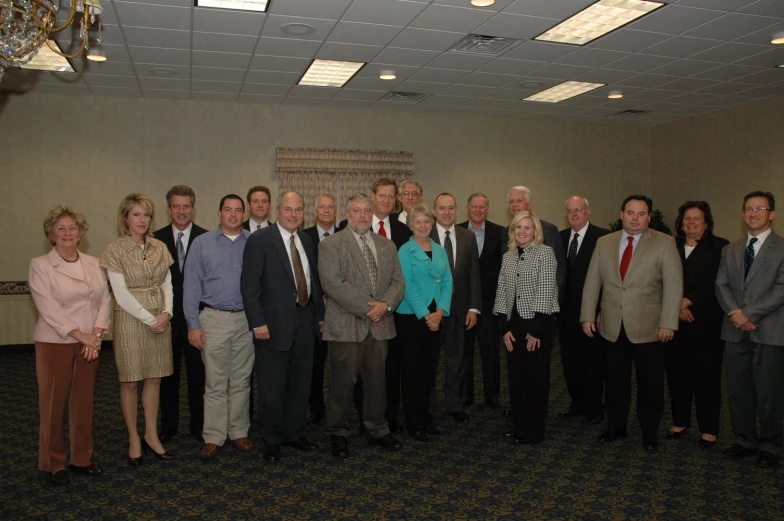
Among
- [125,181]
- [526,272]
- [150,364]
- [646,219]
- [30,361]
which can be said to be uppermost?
[125,181]

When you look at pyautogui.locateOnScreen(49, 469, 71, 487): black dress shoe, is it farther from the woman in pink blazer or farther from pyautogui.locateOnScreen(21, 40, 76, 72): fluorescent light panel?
pyautogui.locateOnScreen(21, 40, 76, 72): fluorescent light panel

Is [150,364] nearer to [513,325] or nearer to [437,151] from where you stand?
[513,325]

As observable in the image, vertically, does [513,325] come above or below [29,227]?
below

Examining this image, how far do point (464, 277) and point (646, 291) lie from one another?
137 cm

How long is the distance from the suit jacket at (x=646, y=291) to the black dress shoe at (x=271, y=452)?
8.02ft

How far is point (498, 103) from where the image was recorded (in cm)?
910

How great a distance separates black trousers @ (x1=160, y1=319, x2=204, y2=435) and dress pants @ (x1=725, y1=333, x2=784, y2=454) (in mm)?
3755

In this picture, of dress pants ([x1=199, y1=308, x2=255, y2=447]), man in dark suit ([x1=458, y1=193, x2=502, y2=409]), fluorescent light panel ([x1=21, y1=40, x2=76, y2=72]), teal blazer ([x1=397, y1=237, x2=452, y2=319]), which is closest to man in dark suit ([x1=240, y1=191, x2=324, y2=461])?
dress pants ([x1=199, y1=308, x2=255, y2=447])

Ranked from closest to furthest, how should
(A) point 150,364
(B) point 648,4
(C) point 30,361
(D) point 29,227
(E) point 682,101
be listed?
(A) point 150,364, (B) point 648,4, (C) point 30,361, (D) point 29,227, (E) point 682,101

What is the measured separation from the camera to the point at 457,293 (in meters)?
4.91

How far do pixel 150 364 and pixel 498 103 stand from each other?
676cm

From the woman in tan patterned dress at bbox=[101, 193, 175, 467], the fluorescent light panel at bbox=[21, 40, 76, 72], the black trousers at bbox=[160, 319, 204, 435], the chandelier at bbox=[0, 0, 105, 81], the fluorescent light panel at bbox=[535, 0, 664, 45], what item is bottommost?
the black trousers at bbox=[160, 319, 204, 435]

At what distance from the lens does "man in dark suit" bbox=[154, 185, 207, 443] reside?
14.6 feet

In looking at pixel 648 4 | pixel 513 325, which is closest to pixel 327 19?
pixel 648 4
